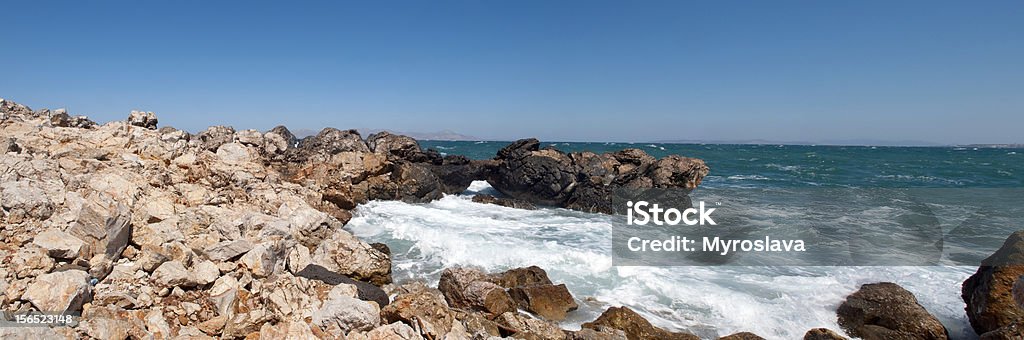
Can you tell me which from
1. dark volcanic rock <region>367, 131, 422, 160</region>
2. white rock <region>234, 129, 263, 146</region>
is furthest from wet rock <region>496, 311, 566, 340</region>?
white rock <region>234, 129, 263, 146</region>

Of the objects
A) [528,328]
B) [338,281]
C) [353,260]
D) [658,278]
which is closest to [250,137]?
[353,260]

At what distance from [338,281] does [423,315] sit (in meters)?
1.85

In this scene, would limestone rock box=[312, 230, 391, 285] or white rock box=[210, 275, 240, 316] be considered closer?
white rock box=[210, 275, 240, 316]

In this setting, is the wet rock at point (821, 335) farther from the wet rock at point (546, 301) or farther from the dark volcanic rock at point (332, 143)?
the dark volcanic rock at point (332, 143)

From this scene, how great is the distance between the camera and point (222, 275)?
18.9 feet

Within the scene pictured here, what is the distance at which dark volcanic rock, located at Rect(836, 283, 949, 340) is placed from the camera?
6.36 metres

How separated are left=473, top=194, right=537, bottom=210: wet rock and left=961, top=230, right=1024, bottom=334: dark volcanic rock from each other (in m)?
12.4

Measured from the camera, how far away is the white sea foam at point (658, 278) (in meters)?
7.26

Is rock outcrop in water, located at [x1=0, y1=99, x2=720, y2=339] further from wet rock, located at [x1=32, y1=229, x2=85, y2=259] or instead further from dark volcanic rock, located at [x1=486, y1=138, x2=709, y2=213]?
dark volcanic rock, located at [x1=486, y1=138, x2=709, y2=213]

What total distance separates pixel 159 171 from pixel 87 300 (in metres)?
5.76

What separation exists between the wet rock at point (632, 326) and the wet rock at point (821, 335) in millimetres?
1533

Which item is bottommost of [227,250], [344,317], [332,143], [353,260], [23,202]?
[353,260]

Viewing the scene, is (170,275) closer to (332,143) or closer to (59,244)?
(59,244)

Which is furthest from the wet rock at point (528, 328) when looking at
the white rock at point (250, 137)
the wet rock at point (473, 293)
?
the white rock at point (250, 137)
